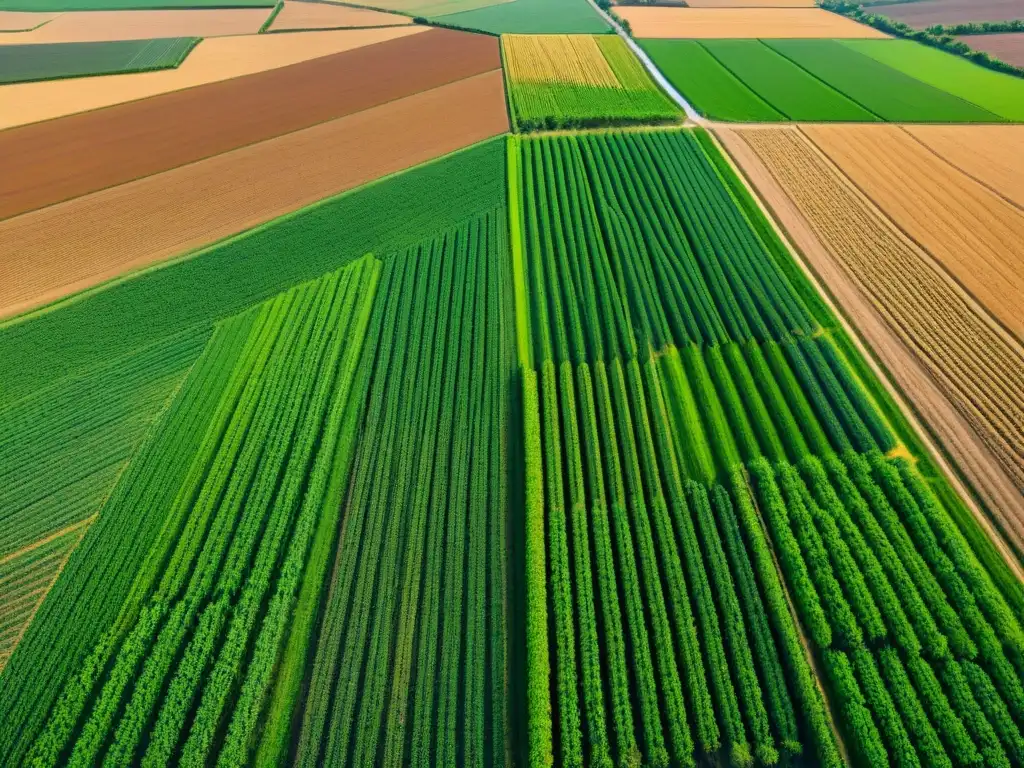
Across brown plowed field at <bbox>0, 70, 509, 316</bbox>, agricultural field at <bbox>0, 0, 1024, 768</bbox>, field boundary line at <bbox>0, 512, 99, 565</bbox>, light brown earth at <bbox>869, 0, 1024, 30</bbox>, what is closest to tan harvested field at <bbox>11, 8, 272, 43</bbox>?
agricultural field at <bbox>0, 0, 1024, 768</bbox>

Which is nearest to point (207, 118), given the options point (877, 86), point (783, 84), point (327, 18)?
point (327, 18)

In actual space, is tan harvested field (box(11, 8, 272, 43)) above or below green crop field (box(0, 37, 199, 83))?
above

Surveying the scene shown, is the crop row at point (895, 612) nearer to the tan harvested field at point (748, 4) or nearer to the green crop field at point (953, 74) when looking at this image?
the green crop field at point (953, 74)

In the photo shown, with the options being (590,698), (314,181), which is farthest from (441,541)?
(314,181)

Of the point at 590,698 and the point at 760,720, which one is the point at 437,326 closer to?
the point at 590,698

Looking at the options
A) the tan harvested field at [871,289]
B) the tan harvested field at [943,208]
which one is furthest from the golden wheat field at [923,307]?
the tan harvested field at [943,208]

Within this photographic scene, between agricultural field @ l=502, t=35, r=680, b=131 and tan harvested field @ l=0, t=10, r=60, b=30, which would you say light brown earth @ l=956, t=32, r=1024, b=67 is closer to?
agricultural field @ l=502, t=35, r=680, b=131
